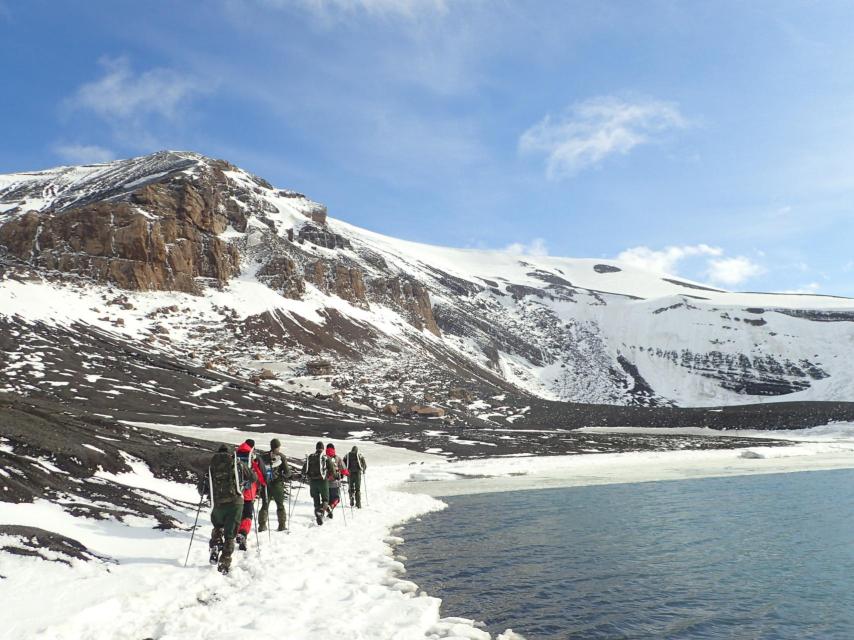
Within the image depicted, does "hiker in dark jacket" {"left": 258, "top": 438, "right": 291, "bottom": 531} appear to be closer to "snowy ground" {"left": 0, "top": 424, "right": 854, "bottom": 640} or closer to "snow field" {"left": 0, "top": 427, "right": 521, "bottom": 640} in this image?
"snowy ground" {"left": 0, "top": 424, "right": 854, "bottom": 640}

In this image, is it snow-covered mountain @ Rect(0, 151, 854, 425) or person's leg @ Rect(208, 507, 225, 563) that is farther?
snow-covered mountain @ Rect(0, 151, 854, 425)

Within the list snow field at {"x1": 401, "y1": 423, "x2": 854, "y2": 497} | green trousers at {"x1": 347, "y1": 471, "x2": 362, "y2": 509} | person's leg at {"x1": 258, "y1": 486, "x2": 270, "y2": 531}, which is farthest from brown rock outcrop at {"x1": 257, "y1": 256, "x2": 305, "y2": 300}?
person's leg at {"x1": 258, "y1": 486, "x2": 270, "y2": 531}

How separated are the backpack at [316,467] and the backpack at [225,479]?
631 centimetres

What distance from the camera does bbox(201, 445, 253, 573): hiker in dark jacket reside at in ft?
39.2

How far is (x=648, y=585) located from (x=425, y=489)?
72.5ft

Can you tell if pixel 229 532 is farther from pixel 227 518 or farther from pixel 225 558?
pixel 225 558

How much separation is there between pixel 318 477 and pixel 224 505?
6.97m

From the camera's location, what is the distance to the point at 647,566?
13641mm

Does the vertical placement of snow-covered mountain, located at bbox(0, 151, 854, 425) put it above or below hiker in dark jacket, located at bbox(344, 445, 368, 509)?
above

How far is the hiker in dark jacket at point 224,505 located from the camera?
11.9 m

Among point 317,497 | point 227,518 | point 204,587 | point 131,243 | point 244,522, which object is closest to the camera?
point 204,587

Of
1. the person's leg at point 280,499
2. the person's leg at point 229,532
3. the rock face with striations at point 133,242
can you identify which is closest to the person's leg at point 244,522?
the person's leg at point 229,532

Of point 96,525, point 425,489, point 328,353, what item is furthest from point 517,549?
point 328,353

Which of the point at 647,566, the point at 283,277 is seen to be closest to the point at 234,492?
the point at 647,566
